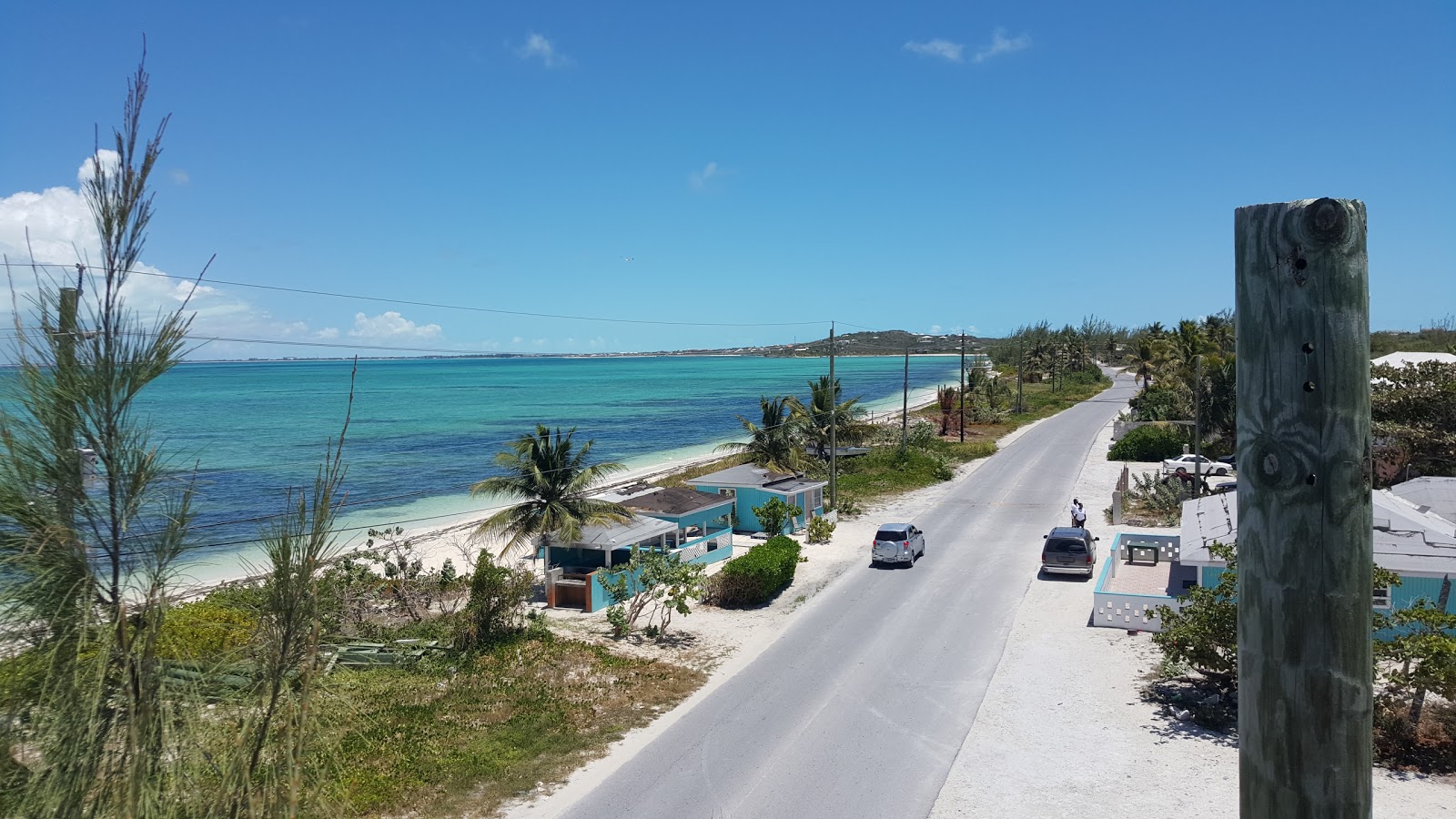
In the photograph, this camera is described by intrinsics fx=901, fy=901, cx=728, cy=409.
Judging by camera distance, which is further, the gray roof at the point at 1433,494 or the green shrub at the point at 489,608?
the gray roof at the point at 1433,494

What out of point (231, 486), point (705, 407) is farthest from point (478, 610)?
point (705, 407)

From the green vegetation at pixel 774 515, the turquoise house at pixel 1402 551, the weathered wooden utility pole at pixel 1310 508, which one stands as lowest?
the green vegetation at pixel 774 515

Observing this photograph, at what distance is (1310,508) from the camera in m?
1.91

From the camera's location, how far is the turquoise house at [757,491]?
3186 cm

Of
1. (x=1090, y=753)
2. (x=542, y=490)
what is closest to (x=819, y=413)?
(x=542, y=490)

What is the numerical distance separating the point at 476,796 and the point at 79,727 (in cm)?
1014

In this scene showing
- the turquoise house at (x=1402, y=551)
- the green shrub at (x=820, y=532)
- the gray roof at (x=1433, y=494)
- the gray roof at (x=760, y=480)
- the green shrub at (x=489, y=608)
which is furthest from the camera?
the gray roof at (x=760, y=480)

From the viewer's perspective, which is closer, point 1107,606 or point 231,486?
point 1107,606

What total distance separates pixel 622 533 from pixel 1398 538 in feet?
56.2

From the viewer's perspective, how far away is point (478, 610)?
18453mm

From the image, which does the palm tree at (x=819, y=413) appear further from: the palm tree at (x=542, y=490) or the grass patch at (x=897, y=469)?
the palm tree at (x=542, y=490)

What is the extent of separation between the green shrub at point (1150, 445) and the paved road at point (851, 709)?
20318 millimetres

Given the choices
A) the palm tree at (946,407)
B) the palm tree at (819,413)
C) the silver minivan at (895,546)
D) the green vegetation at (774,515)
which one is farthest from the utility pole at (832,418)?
the palm tree at (946,407)

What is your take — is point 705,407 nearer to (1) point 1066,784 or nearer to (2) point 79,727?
(1) point 1066,784
